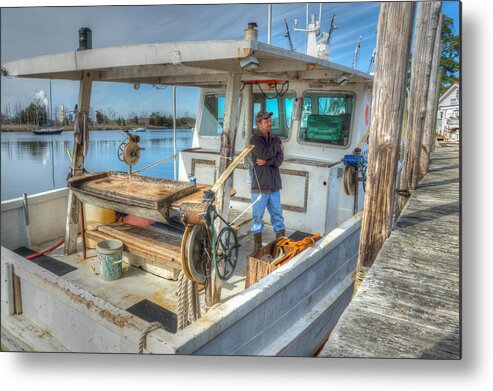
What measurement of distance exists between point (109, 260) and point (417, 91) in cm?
423

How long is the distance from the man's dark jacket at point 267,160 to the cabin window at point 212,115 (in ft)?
5.48

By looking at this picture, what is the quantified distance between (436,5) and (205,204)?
370cm

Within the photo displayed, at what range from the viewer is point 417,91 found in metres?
5.18

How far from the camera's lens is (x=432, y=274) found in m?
2.67

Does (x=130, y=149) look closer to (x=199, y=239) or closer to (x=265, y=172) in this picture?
(x=265, y=172)

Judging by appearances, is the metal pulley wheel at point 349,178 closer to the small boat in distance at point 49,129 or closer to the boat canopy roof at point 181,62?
the boat canopy roof at point 181,62

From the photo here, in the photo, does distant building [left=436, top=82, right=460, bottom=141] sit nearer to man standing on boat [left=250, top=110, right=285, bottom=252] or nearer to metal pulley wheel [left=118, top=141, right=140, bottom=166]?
man standing on boat [left=250, top=110, right=285, bottom=252]

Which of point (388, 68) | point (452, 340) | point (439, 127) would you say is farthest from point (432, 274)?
point (439, 127)

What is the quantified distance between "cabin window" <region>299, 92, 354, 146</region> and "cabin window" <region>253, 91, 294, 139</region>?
7.3 inches

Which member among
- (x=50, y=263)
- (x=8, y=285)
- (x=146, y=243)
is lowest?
(x=50, y=263)

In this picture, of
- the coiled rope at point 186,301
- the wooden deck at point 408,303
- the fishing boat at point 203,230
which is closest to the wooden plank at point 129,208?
the fishing boat at point 203,230

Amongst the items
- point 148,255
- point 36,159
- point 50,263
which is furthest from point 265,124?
point 50,263

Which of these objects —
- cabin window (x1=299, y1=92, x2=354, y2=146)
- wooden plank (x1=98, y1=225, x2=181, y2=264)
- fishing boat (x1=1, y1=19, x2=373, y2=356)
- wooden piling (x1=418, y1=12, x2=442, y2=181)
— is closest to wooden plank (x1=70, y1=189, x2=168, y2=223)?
fishing boat (x1=1, y1=19, x2=373, y2=356)

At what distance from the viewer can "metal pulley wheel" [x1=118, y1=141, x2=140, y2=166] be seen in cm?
430
